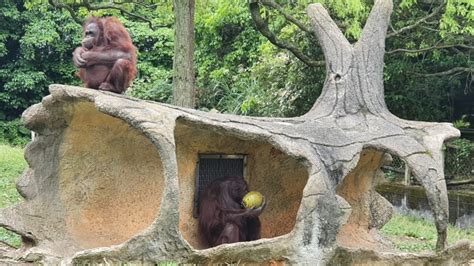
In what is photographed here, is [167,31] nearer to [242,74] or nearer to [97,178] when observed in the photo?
[242,74]

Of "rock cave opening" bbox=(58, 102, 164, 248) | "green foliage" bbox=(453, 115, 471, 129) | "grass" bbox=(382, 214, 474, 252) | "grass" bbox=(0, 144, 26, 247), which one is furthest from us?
"green foliage" bbox=(453, 115, 471, 129)

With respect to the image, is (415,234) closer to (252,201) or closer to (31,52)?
(252,201)

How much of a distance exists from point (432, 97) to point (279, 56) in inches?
125

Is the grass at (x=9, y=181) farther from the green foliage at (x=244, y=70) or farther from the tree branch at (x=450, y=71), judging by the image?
the tree branch at (x=450, y=71)

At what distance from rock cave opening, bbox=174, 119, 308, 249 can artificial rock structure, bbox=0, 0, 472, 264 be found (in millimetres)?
10

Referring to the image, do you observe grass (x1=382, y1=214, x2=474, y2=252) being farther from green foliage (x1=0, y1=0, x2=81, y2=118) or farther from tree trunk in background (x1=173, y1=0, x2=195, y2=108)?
green foliage (x1=0, y1=0, x2=81, y2=118)

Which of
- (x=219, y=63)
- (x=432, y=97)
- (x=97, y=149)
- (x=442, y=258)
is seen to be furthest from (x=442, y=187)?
(x=219, y=63)

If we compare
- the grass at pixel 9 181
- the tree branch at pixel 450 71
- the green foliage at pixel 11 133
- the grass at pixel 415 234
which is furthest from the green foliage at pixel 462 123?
the green foliage at pixel 11 133

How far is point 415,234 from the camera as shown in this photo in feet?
31.3

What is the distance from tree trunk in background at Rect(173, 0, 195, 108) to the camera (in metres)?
8.42

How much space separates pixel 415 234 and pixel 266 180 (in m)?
3.72

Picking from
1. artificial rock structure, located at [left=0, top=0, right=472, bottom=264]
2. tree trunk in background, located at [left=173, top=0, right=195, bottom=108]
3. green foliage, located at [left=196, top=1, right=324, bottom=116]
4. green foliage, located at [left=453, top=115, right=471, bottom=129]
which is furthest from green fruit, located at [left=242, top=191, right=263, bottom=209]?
green foliage, located at [left=453, top=115, right=471, bottom=129]

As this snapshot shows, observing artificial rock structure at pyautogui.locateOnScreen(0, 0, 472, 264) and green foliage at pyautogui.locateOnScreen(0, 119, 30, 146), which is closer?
artificial rock structure at pyautogui.locateOnScreen(0, 0, 472, 264)

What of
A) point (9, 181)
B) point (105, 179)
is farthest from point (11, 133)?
point (105, 179)
